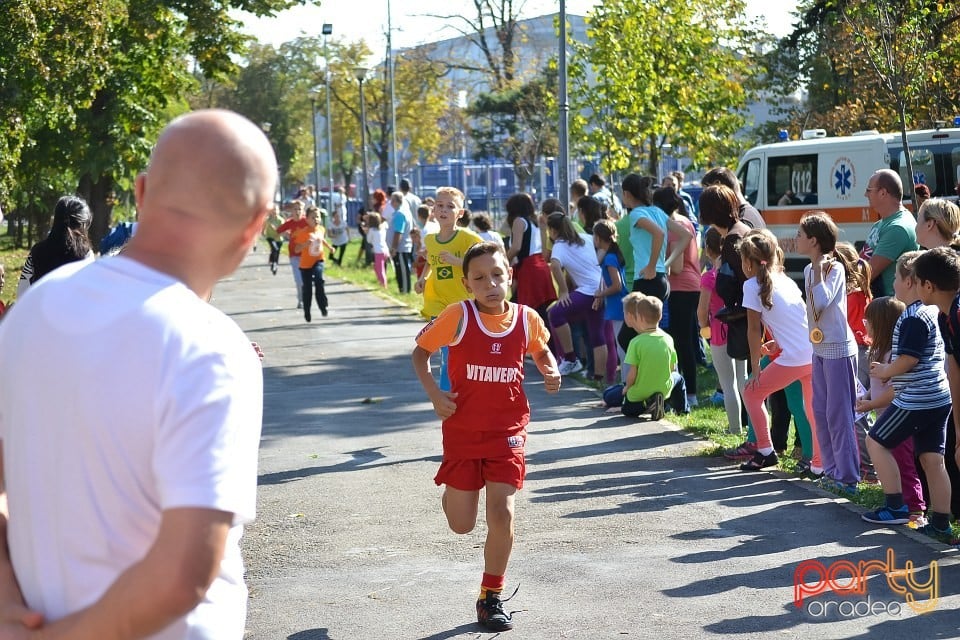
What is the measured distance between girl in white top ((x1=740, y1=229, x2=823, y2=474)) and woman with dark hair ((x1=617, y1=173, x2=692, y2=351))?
278 cm

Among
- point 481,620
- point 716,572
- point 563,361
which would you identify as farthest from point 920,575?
point 563,361

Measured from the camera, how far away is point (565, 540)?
22.7ft

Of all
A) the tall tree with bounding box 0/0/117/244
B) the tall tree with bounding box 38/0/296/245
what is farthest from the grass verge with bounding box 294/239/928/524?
the tall tree with bounding box 38/0/296/245

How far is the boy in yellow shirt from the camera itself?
963 centimetres

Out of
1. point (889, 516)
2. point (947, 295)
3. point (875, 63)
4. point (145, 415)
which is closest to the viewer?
point (145, 415)

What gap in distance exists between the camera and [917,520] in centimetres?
687

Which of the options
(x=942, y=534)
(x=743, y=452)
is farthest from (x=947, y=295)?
(x=743, y=452)

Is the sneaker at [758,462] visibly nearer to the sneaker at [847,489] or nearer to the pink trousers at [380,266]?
the sneaker at [847,489]

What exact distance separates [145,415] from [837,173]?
2087 centimetres

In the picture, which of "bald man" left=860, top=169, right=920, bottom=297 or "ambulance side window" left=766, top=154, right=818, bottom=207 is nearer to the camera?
"bald man" left=860, top=169, right=920, bottom=297

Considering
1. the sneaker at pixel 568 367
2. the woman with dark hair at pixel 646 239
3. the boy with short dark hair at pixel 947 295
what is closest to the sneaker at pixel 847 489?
the boy with short dark hair at pixel 947 295

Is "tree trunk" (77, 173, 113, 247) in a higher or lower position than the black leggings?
higher

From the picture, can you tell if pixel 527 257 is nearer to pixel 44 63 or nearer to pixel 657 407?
pixel 657 407

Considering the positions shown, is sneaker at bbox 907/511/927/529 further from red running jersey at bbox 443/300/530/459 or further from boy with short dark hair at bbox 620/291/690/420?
boy with short dark hair at bbox 620/291/690/420
